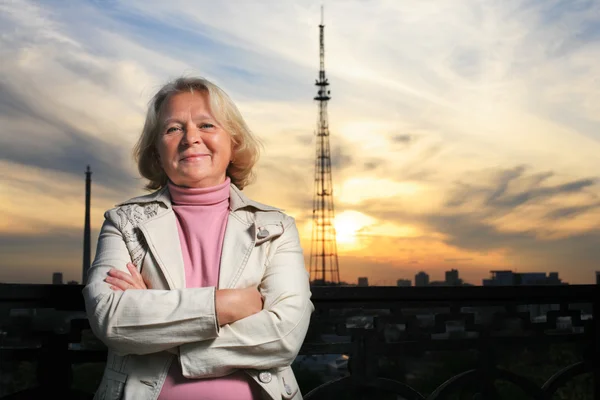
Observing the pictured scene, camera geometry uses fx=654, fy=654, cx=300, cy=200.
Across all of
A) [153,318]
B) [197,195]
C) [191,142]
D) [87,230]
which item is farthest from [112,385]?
[87,230]

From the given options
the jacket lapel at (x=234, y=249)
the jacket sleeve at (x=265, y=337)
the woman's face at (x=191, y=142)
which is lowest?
the jacket sleeve at (x=265, y=337)

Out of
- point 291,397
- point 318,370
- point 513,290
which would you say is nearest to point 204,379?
point 291,397

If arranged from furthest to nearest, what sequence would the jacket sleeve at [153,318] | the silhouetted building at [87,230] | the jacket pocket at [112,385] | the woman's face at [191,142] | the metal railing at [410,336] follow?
the silhouetted building at [87,230], the metal railing at [410,336], the woman's face at [191,142], the jacket pocket at [112,385], the jacket sleeve at [153,318]

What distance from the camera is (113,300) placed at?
Answer: 6.18 ft

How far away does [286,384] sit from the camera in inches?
82.0

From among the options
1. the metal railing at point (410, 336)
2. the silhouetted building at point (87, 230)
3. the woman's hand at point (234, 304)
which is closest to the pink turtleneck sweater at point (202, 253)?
the woman's hand at point (234, 304)

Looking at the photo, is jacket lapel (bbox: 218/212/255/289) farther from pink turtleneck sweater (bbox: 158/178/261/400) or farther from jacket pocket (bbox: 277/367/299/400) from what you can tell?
jacket pocket (bbox: 277/367/299/400)

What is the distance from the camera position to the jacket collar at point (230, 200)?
218 centimetres

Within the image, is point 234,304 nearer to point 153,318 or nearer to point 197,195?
point 153,318

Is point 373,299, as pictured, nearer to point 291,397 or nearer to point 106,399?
point 291,397

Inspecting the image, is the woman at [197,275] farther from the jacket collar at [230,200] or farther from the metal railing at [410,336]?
the metal railing at [410,336]

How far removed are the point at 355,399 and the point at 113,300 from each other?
1414mm

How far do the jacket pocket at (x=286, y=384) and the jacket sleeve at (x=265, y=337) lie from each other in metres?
0.07

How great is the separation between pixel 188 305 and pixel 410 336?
1.42 metres
